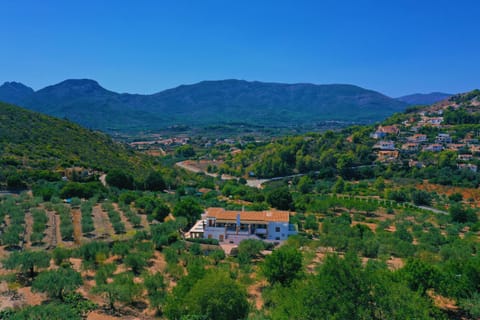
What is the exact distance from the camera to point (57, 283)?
680 inches

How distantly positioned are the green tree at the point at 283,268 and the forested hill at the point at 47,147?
35860 mm

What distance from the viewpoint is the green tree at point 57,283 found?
1702 centimetres

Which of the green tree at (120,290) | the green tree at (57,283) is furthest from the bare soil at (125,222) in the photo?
the green tree at (57,283)

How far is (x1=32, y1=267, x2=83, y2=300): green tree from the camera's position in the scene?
55.8ft

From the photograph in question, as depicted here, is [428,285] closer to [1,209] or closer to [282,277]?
[282,277]

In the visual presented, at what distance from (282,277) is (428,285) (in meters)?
7.29

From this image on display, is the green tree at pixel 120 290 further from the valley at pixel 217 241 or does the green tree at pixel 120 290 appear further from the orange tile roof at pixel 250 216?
the orange tile roof at pixel 250 216

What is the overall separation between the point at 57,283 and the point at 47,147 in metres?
45.8

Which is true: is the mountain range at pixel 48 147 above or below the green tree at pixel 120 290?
above

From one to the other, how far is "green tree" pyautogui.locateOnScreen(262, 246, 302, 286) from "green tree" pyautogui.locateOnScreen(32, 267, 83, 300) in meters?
9.73

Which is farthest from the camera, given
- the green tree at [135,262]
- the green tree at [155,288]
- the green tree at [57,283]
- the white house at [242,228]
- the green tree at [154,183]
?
the green tree at [154,183]

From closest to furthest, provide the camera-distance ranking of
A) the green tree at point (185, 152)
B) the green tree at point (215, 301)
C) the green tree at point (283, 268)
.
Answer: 1. the green tree at point (215, 301)
2. the green tree at point (283, 268)
3. the green tree at point (185, 152)

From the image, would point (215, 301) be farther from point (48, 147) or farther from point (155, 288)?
point (48, 147)

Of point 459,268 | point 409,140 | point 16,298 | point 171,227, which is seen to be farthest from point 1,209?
point 409,140
